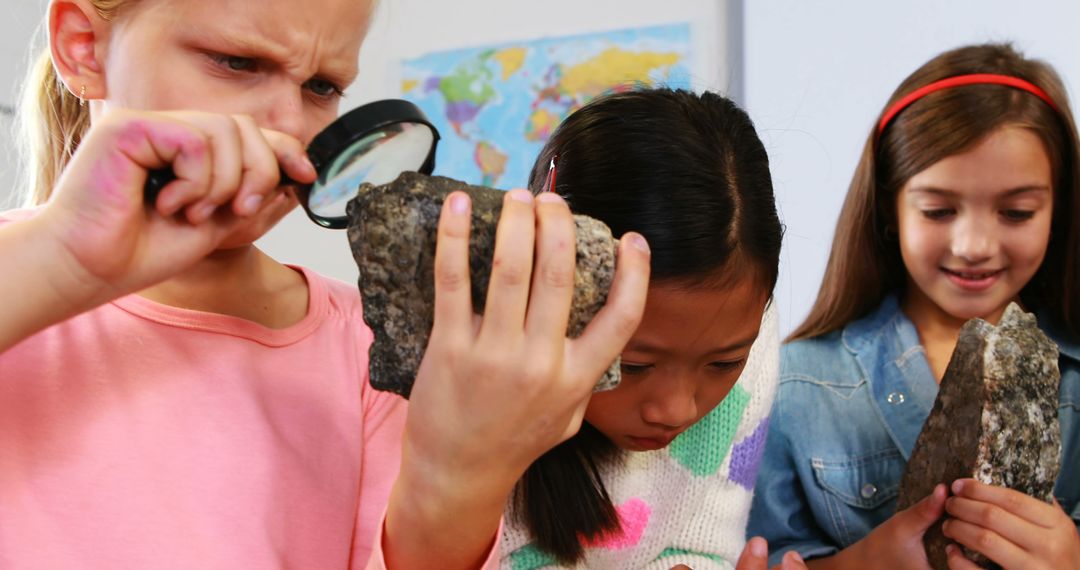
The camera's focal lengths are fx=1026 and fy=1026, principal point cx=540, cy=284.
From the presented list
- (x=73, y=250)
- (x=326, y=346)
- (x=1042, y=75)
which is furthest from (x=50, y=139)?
(x=1042, y=75)

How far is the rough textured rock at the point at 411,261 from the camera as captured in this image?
2.58ft

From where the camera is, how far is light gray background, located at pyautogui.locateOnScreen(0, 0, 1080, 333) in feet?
8.61

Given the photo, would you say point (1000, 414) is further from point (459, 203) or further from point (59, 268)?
point (59, 268)

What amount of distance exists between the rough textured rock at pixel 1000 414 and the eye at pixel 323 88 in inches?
32.4

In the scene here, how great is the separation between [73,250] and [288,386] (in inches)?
16.6

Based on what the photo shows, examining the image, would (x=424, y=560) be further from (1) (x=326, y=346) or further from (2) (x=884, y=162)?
(2) (x=884, y=162)

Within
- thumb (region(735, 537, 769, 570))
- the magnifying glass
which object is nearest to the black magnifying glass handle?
the magnifying glass

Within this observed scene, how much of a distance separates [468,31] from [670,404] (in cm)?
229

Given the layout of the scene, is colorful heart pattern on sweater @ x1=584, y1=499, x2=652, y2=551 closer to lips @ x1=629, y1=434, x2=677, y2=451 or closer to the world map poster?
lips @ x1=629, y1=434, x2=677, y2=451

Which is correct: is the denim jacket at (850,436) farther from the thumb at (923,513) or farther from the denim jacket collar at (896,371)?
the thumb at (923,513)

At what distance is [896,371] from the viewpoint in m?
1.90

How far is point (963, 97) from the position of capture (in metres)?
1.87

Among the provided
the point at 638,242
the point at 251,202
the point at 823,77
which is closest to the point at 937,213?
the point at 823,77

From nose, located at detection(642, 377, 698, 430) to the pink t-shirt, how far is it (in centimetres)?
30
